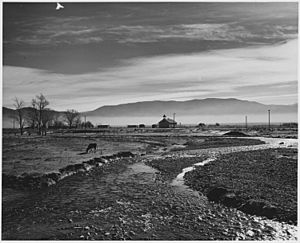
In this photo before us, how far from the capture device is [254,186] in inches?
250

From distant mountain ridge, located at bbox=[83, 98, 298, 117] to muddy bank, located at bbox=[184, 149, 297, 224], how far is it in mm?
1692

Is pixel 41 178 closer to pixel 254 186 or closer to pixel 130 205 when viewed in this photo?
pixel 130 205

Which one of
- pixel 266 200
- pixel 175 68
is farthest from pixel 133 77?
pixel 266 200

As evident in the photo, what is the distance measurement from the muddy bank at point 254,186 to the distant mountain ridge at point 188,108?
169cm

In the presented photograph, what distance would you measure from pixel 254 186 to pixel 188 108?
2557 millimetres

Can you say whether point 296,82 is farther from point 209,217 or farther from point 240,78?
point 209,217

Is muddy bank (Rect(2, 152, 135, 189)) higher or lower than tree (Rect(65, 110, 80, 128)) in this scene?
lower

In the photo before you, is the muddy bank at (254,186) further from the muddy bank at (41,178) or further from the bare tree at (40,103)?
the bare tree at (40,103)

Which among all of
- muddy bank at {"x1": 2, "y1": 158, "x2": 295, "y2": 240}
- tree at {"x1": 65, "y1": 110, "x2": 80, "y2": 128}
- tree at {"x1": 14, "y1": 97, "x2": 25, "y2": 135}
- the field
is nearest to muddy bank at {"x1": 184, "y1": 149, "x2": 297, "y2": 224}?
the field

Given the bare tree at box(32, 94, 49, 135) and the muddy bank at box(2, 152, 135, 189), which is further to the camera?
the bare tree at box(32, 94, 49, 135)

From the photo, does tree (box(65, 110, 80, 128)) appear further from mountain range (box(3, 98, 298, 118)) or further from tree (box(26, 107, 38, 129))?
tree (box(26, 107, 38, 129))

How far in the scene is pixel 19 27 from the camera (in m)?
6.24

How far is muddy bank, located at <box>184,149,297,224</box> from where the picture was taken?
5.17 metres

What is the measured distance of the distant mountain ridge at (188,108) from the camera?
23.4 feet
